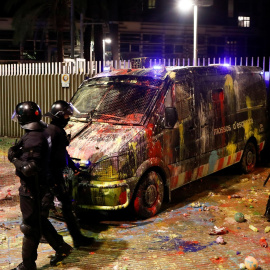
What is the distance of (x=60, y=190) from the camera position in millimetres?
5172

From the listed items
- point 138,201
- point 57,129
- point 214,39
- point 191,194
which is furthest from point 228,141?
point 214,39

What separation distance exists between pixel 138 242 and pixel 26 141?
2.04m

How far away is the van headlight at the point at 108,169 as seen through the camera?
594 centimetres

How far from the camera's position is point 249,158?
30.5 ft

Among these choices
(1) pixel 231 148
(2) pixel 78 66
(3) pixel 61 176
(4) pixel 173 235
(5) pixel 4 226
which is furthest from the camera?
(2) pixel 78 66

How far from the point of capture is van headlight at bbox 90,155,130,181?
5.94 metres

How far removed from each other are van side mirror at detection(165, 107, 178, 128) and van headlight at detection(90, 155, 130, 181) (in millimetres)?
1001

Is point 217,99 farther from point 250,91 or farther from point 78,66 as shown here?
point 78,66

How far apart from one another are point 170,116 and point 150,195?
1209 millimetres

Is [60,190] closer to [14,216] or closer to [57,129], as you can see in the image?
[57,129]

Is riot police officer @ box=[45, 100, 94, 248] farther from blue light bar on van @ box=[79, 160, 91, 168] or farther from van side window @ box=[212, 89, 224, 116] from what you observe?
van side window @ box=[212, 89, 224, 116]

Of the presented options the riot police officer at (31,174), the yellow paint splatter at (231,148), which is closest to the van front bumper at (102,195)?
the riot police officer at (31,174)

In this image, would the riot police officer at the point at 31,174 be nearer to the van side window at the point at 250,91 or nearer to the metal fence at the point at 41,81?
the van side window at the point at 250,91

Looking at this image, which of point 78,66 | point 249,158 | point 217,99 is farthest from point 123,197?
point 78,66
